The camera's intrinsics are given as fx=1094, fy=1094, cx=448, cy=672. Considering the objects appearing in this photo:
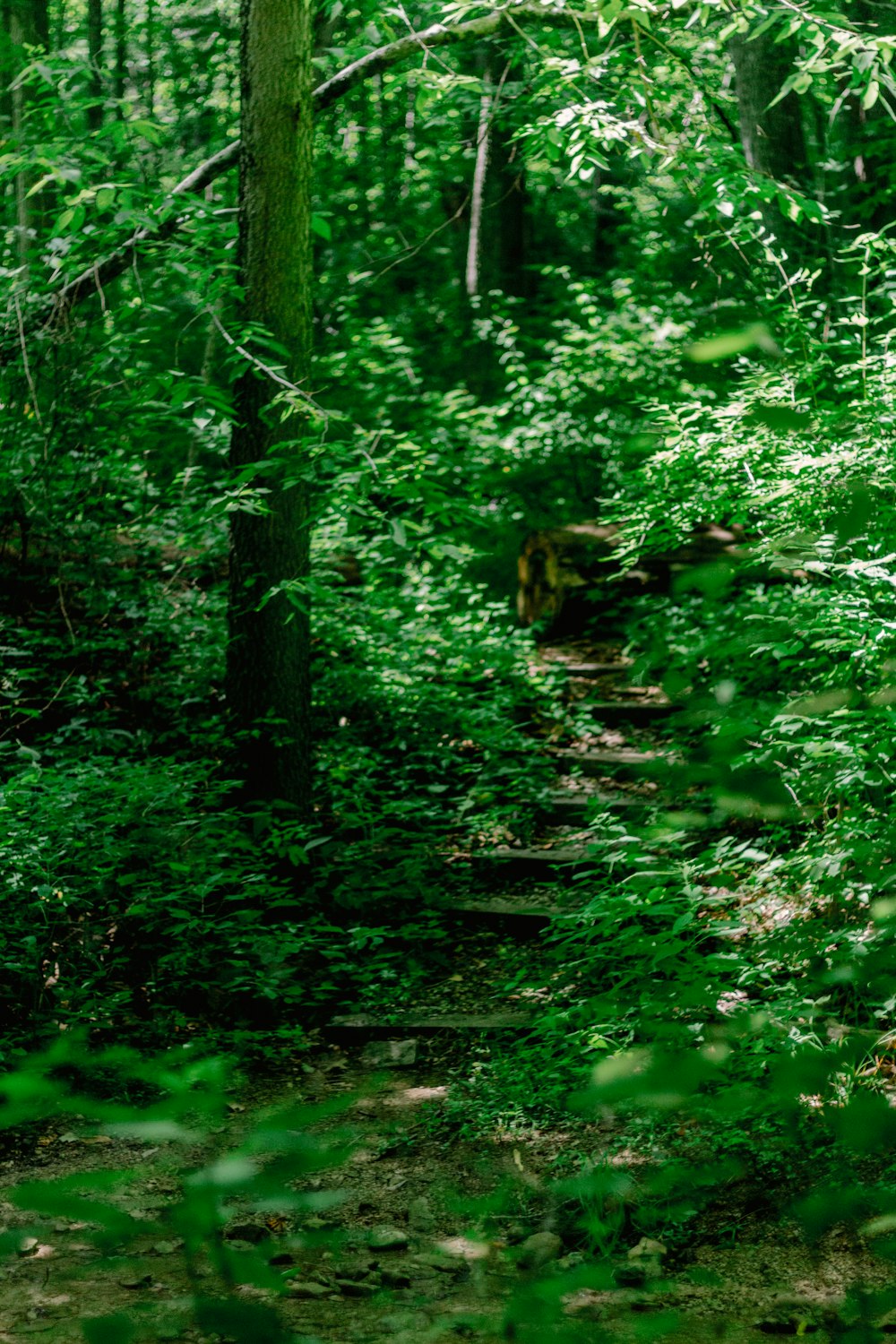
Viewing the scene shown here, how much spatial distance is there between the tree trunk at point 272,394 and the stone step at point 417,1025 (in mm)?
1415

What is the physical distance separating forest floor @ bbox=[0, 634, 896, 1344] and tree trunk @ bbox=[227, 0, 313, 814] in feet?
5.99

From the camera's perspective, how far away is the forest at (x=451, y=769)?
64.8 inches

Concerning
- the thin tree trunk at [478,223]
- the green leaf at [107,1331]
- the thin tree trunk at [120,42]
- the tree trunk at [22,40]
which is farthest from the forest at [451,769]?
the thin tree trunk at [120,42]

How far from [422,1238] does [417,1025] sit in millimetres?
1540

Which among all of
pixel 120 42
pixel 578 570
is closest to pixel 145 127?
pixel 578 570

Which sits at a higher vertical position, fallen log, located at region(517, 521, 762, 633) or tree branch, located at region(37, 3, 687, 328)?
tree branch, located at region(37, 3, 687, 328)

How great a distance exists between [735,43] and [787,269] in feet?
6.75

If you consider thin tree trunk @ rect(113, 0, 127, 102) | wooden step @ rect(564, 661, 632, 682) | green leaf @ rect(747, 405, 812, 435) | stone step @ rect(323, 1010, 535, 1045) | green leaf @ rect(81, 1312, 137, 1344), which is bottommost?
stone step @ rect(323, 1010, 535, 1045)

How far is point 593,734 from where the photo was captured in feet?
24.3

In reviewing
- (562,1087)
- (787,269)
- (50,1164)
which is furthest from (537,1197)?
(787,269)

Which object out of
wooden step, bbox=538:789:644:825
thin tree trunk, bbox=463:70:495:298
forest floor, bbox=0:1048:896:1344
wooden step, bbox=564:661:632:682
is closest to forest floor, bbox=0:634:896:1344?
forest floor, bbox=0:1048:896:1344

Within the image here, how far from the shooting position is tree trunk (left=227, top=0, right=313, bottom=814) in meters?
5.85

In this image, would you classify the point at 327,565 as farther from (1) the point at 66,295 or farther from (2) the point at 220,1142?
(2) the point at 220,1142

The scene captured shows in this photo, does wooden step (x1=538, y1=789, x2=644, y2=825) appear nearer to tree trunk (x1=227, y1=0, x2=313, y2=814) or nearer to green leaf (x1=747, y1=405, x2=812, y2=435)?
tree trunk (x1=227, y1=0, x2=313, y2=814)
